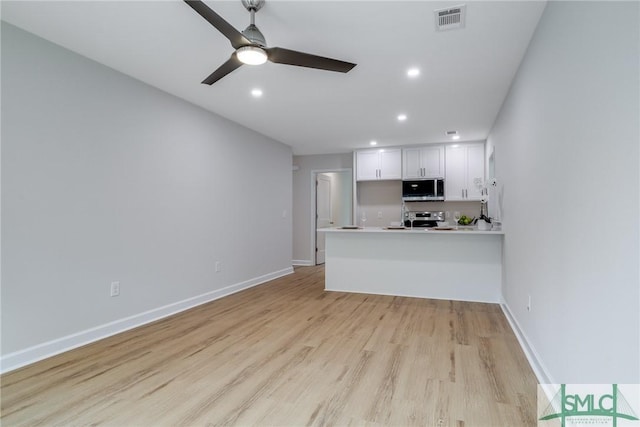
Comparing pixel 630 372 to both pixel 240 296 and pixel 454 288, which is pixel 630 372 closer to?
pixel 454 288

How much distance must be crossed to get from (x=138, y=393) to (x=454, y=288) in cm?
366

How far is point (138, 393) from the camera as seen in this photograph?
2039 millimetres

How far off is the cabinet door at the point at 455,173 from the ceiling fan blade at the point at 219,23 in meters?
4.89

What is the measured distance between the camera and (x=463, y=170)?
19.6 feet

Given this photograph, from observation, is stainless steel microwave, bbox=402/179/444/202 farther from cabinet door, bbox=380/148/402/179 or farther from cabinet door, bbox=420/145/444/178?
cabinet door, bbox=380/148/402/179

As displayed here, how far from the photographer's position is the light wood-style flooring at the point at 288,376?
71.1 inches

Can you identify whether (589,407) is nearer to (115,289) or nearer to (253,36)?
(253,36)

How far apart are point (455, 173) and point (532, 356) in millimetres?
4140

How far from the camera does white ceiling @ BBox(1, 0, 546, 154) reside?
2.22m

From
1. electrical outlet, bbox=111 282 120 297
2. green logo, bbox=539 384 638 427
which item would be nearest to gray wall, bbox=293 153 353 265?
electrical outlet, bbox=111 282 120 297

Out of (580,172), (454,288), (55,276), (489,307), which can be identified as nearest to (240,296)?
(55,276)

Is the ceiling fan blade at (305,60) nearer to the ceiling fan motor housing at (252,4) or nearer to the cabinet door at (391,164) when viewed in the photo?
the ceiling fan motor housing at (252,4)

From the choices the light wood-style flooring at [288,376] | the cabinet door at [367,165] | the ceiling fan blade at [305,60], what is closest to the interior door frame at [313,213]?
the cabinet door at [367,165]

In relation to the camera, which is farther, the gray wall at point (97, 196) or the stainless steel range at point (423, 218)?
the stainless steel range at point (423, 218)
